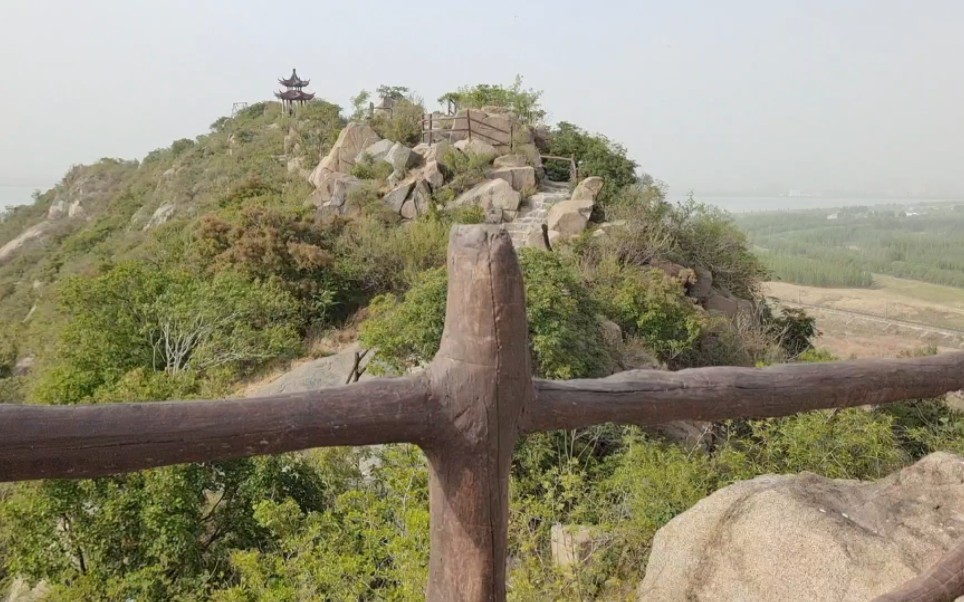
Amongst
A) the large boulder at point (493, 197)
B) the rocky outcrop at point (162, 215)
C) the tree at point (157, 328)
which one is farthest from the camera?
the rocky outcrop at point (162, 215)

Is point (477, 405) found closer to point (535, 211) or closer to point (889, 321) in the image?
point (535, 211)

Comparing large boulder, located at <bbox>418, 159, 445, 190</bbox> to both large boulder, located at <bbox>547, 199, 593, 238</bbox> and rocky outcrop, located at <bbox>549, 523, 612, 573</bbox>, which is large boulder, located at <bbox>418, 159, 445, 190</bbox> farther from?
rocky outcrop, located at <bbox>549, 523, 612, 573</bbox>

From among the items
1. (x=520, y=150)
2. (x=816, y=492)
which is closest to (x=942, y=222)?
(x=520, y=150)

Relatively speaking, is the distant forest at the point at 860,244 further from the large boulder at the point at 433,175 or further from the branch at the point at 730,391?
the branch at the point at 730,391

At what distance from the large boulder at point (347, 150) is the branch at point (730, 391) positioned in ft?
54.7

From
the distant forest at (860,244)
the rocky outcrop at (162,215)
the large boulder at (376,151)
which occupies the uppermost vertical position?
the large boulder at (376,151)

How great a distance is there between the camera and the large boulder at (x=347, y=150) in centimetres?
1741

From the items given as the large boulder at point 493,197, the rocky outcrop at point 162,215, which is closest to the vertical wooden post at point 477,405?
the large boulder at point 493,197

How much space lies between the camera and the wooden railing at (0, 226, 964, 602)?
A: 956 mm

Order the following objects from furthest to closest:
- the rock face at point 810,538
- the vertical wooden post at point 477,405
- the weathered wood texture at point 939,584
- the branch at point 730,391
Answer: the rock face at point 810,538
the weathered wood texture at point 939,584
the branch at point 730,391
the vertical wooden post at point 477,405

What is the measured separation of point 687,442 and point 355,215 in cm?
955

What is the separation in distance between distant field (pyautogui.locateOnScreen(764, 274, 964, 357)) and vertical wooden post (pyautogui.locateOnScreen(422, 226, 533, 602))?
20.3 meters

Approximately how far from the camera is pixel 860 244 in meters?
45.1

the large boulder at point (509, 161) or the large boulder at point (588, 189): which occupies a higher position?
the large boulder at point (509, 161)
